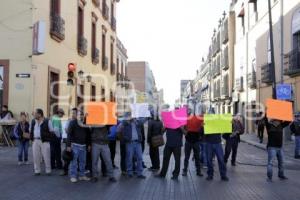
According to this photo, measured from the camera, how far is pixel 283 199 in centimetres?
930

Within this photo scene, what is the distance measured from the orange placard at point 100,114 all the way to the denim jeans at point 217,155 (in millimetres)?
2419

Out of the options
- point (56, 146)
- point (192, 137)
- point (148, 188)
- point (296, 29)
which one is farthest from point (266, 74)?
point (148, 188)

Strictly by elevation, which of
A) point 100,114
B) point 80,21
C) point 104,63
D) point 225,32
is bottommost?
point 100,114

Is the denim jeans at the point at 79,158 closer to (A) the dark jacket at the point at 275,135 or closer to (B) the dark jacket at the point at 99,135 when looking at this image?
(B) the dark jacket at the point at 99,135

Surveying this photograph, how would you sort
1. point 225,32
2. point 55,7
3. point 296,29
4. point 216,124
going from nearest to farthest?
point 216,124
point 55,7
point 296,29
point 225,32

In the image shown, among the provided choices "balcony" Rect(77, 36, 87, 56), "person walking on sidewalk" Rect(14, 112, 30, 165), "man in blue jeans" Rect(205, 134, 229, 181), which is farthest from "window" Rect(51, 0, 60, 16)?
"man in blue jeans" Rect(205, 134, 229, 181)

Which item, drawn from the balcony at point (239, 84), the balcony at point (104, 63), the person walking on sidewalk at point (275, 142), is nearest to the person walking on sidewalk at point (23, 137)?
the person walking on sidewalk at point (275, 142)

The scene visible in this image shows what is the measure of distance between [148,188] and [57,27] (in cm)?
1350

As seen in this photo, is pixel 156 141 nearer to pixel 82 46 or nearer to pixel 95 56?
pixel 82 46

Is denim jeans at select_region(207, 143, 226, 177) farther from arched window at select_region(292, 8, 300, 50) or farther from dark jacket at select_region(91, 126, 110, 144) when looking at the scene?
arched window at select_region(292, 8, 300, 50)

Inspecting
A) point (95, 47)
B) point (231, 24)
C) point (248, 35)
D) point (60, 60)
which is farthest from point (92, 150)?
point (231, 24)

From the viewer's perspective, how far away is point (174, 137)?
12.0 m

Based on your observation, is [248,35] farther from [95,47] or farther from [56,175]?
[56,175]

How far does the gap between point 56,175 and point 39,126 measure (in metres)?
1.35
